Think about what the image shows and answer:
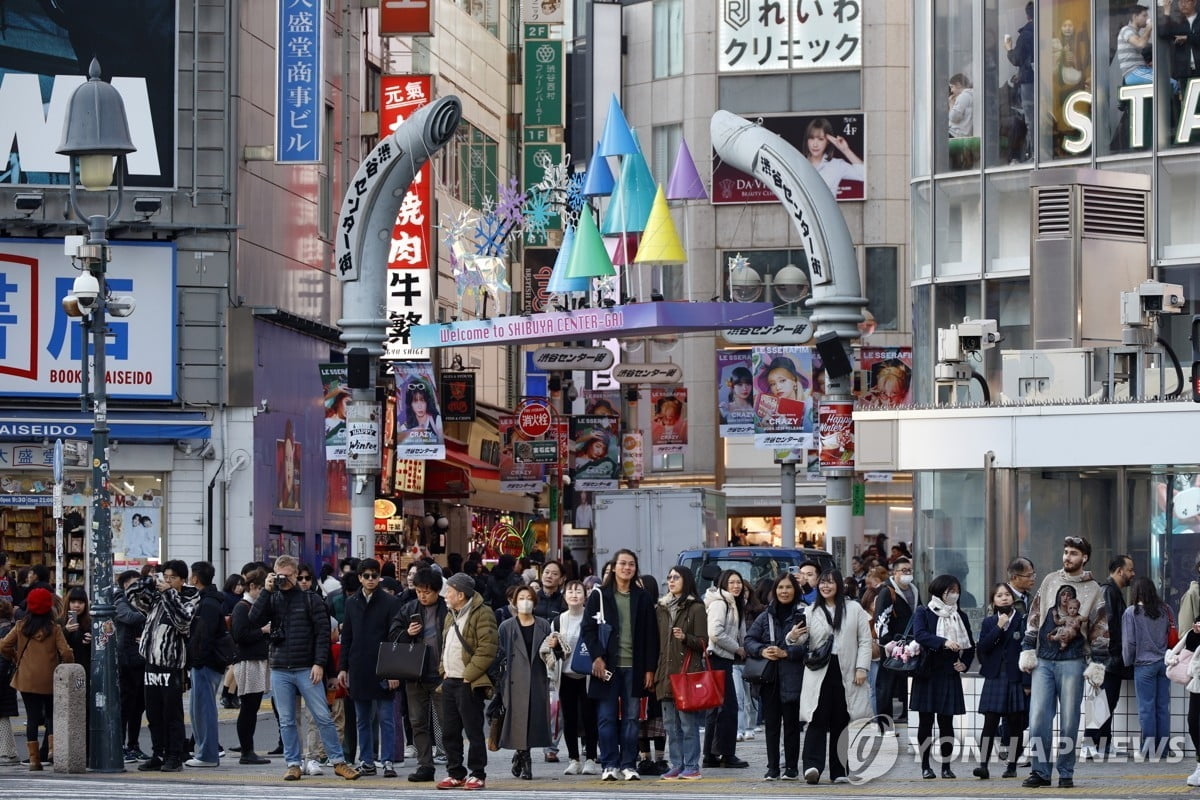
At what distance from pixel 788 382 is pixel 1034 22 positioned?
10956 millimetres

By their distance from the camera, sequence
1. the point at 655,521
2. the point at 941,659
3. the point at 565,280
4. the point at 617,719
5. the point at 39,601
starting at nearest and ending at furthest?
the point at 941,659 → the point at 617,719 → the point at 39,601 → the point at 565,280 → the point at 655,521

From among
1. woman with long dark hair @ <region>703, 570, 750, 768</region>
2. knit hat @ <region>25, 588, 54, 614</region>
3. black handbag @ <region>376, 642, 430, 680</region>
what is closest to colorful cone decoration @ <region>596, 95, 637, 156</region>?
woman with long dark hair @ <region>703, 570, 750, 768</region>

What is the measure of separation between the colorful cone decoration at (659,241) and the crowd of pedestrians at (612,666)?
13.2 metres

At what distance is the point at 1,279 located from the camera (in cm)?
3731

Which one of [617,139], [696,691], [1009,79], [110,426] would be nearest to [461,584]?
[696,691]

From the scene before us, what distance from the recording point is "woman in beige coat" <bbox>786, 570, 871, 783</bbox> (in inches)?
749

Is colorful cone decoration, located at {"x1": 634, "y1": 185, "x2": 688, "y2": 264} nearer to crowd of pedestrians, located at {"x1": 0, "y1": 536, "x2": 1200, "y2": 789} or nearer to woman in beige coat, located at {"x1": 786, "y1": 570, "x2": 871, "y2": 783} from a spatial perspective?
crowd of pedestrians, located at {"x1": 0, "y1": 536, "x2": 1200, "y2": 789}

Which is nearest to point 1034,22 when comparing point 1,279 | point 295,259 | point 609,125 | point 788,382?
point 609,125

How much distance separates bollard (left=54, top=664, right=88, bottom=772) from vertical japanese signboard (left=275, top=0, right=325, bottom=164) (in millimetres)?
18393

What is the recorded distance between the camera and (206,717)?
21.6 metres

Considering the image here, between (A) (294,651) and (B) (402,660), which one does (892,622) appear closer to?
(B) (402,660)

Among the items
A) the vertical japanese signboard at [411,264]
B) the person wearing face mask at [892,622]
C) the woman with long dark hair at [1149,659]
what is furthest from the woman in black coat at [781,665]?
the vertical japanese signboard at [411,264]

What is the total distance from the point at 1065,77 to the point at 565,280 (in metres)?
8.19

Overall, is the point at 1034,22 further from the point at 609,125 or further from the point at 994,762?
the point at 994,762
